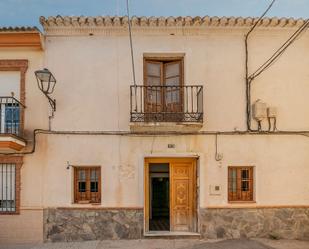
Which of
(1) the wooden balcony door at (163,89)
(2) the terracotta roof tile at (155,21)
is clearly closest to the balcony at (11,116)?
(2) the terracotta roof tile at (155,21)

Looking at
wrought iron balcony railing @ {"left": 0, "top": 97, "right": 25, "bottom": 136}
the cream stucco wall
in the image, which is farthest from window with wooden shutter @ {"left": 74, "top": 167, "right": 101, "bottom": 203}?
wrought iron balcony railing @ {"left": 0, "top": 97, "right": 25, "bottom": 136}

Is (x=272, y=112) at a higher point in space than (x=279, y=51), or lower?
lower

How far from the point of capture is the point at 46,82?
8.87 metres

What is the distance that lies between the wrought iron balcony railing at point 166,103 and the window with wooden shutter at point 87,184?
2.00 m

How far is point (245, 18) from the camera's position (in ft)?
30.1

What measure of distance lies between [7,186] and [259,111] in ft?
24.9

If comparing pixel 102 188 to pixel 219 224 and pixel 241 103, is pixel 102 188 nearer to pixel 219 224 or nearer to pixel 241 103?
pixel 219 224

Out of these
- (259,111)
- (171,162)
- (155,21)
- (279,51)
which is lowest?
(171,162)

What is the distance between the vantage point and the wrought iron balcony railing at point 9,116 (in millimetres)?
9297

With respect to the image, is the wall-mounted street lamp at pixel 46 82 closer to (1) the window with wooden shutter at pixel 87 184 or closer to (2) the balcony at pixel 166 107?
(1) the window with wooden shutter at pixel 87 184

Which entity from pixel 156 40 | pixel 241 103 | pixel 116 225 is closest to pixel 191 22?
pixel 156 40

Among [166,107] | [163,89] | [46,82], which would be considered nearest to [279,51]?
[163,89]

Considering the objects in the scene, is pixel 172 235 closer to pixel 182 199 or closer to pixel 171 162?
pixel 182 199

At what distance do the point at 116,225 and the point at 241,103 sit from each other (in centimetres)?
505
